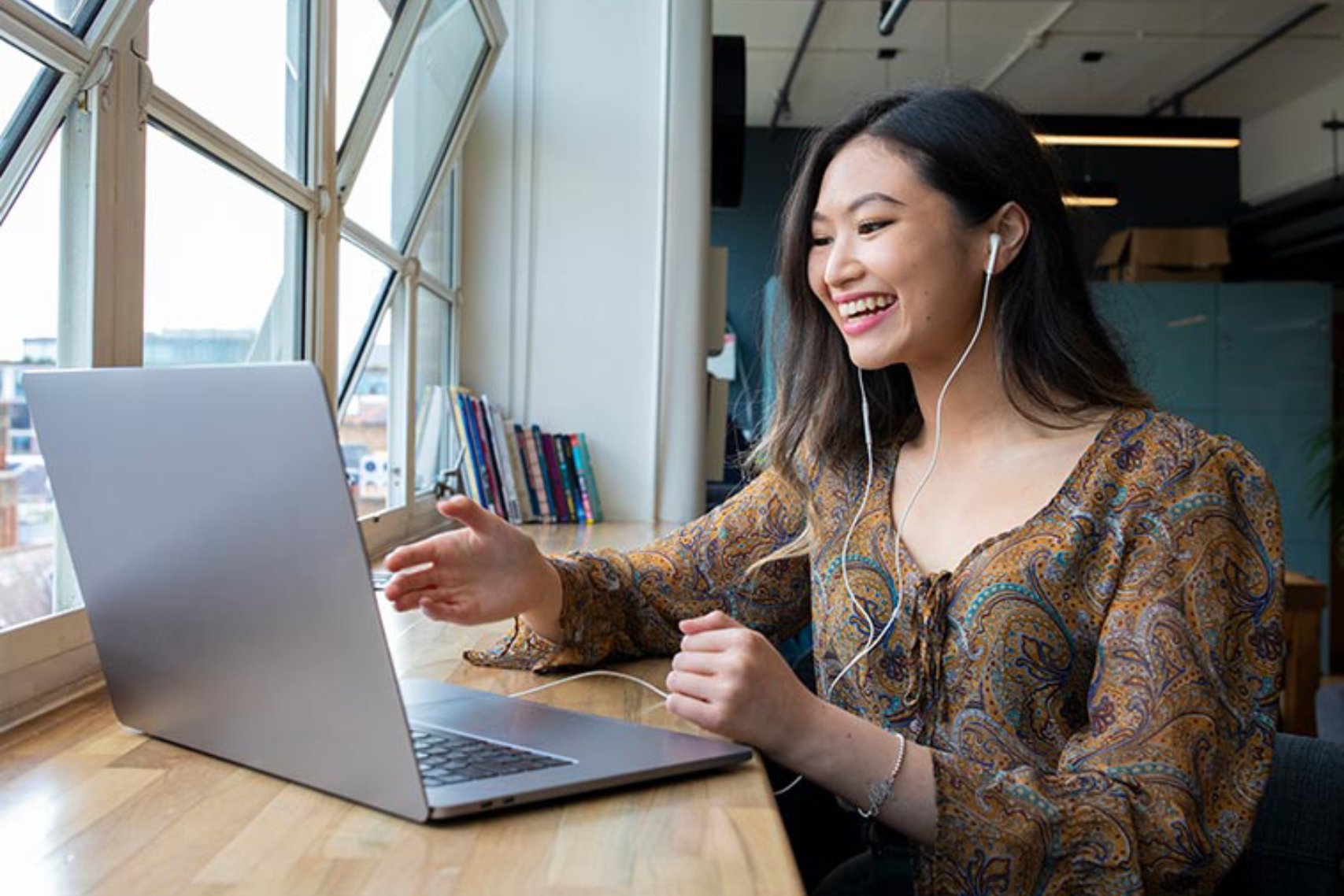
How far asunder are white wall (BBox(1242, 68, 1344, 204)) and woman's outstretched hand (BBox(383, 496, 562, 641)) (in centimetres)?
909

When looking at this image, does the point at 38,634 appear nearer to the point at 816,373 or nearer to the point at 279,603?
the point at 279,603

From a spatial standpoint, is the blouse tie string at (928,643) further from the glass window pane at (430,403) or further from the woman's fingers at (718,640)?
the glass window pane at (430,403)

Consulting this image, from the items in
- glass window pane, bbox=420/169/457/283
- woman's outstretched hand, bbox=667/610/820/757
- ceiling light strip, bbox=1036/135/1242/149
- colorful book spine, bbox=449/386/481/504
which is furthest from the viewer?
ceiling light strip, bbox=1036/135/1242/149

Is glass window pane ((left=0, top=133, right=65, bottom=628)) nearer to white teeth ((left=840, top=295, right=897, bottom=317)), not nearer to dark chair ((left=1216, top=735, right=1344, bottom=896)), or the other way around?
white teeth ((left=840, top=295, right=897, bottom=317))

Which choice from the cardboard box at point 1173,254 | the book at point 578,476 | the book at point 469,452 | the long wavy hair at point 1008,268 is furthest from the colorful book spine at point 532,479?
the cardboard box at point 1173,254

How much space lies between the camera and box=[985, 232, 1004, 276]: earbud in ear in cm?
157

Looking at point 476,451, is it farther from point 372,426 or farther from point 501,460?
point 372,426

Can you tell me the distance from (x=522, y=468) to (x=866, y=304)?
2.27 m

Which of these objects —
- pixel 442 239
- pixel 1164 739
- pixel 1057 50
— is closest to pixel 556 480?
pixel 442 239

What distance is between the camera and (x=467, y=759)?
3.43ft

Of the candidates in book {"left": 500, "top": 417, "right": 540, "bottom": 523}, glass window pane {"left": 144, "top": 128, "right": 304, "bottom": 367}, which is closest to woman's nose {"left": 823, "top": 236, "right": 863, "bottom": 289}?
glass window pane {"left": 144, "top": 128, "right": 304, "bottom": 367}

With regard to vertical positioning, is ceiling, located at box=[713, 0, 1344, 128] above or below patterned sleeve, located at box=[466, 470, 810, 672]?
above

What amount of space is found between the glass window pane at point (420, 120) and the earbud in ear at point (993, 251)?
1705 mm

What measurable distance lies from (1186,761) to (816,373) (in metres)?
0.84
